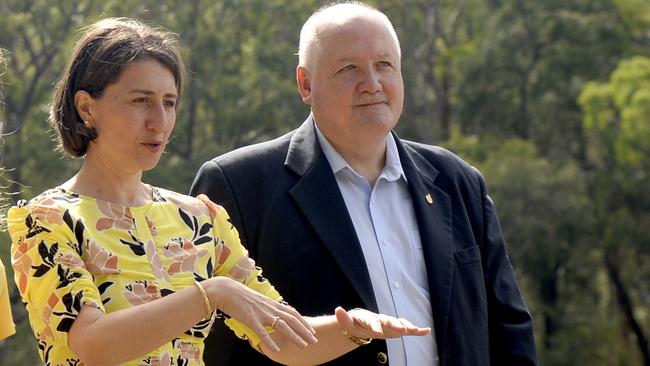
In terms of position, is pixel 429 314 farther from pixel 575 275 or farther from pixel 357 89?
pixel 575 275

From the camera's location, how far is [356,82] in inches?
164

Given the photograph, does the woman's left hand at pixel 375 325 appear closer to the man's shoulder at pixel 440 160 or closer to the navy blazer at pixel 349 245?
the navy blazer at pixel 349 245

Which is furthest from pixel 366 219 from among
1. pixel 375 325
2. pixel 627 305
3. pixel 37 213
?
pixel 627 305

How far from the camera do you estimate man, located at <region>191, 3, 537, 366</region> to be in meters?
4.02

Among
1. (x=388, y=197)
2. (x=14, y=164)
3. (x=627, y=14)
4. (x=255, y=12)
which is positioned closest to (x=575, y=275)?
(x=627, y=14)

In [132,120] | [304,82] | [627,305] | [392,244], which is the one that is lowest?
[627,305]

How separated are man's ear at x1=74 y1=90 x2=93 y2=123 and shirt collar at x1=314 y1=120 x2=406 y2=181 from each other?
1.30 metres

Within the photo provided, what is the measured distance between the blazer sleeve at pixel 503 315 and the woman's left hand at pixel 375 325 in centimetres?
121

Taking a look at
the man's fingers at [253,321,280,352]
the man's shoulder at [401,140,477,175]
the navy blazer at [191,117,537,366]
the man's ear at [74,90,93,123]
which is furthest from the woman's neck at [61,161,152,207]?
the man's shoulder at [401,140,477,175]

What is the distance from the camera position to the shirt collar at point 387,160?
167 inches

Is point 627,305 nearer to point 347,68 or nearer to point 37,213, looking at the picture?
point 347,68

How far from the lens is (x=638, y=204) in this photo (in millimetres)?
24750

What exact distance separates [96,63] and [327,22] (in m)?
1.37

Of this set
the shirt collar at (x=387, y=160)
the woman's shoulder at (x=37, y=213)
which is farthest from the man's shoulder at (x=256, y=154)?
the woman's shoulder at (x=37, y=213)
